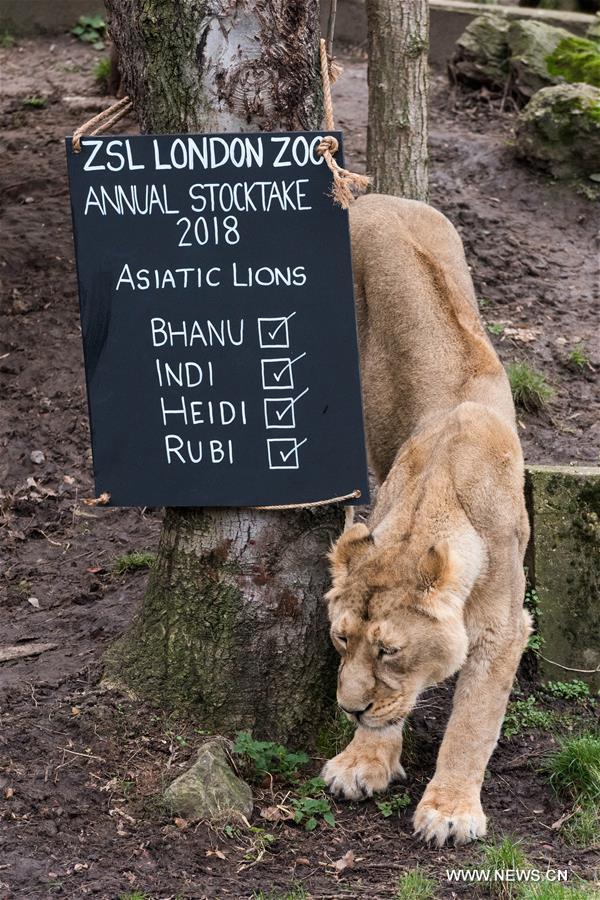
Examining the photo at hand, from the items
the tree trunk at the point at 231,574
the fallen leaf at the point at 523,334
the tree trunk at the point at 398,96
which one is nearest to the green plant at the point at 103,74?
the tree trunk at the point at 398,96

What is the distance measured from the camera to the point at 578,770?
14.7 feet

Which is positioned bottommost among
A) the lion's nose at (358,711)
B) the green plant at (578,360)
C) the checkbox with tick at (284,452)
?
the green plant at (578,360)

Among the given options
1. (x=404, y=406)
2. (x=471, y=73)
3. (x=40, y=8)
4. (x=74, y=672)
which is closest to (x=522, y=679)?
(x=404, y=406)

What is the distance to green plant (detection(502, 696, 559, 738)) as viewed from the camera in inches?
192

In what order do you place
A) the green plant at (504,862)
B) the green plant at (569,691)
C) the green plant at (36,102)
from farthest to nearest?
the green plant at (36,102), the green plant at (569,691), the green plant at (504,862)

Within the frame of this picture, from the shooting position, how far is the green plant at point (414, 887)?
3748 millimetres

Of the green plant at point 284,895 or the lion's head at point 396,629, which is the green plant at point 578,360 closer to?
the lion's head at point 396,629

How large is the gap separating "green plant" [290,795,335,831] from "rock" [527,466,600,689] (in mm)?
1428

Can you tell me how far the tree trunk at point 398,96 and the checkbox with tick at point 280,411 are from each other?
3.55 meters

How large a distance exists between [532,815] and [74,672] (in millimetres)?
1876

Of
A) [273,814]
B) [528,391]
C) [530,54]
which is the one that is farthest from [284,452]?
[530,54]

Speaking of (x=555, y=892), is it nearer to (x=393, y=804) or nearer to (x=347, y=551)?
(x=393, y=804)

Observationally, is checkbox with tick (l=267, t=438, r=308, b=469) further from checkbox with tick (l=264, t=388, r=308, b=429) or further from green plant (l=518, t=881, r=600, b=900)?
green plant (l=518, t=881, r=600, b=900)

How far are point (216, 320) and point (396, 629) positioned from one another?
1.26 m
